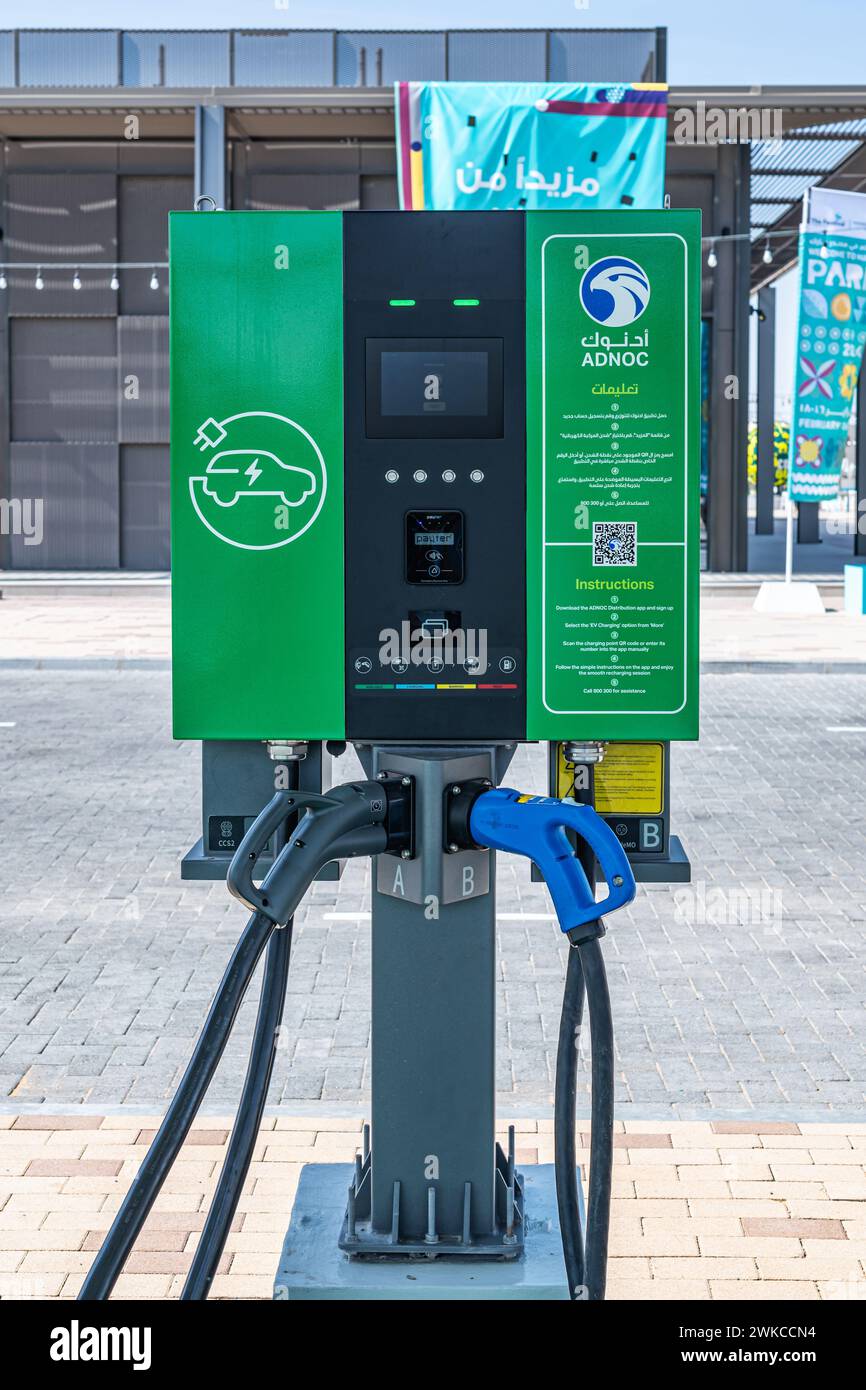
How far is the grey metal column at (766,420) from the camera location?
4984 cm

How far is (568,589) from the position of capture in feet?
8.97

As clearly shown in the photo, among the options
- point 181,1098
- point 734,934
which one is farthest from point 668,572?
point 734,934

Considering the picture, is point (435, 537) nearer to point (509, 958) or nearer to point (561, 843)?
point (561, 843)

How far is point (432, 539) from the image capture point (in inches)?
106

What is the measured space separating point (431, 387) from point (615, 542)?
390mm

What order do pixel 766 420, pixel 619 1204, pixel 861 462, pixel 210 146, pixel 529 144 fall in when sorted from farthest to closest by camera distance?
1. pixel 766 420
2. pixel 861 462
3. pixel 210 146
4. pixel 529 144
5. pixel 619 1204

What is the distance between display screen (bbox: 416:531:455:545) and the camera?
2.70 metres

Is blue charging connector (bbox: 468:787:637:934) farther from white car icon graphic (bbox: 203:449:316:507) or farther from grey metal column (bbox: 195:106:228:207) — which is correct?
grey metal column (bbox: 195:106:228:207)

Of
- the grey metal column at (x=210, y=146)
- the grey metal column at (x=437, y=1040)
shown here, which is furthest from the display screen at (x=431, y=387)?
the grey metal column at (x=210, y=146)

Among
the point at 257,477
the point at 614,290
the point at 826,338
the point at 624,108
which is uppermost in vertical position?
the point at 624,108

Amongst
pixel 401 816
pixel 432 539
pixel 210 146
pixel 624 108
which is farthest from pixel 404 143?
pixel 401 816

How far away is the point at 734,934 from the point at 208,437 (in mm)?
4612
